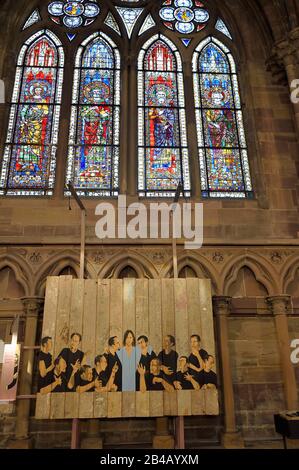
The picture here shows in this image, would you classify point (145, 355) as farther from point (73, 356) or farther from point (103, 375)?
point (73, 356)

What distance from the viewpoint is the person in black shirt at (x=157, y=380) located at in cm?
529

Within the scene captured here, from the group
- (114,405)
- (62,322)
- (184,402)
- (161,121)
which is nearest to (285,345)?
(184,402)

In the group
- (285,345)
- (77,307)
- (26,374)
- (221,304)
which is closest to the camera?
(77,307)

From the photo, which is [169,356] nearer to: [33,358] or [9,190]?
[33,358]

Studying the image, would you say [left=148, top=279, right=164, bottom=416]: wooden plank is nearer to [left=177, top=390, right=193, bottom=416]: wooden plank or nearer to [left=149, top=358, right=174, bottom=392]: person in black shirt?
[left=149, top=358, right=174, bottom=392]: person in black shirt

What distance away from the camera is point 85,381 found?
526cm

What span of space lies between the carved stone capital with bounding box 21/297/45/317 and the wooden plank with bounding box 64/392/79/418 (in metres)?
1.44

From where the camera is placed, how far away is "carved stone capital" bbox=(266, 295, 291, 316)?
639 cm

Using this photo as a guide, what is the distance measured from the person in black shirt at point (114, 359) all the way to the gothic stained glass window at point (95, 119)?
281cm

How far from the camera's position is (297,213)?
23.8ft

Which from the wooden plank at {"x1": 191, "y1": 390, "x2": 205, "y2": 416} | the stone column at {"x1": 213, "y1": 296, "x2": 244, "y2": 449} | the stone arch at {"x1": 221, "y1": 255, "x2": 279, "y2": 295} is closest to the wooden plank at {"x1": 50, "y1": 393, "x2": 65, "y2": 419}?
the wooden plank at {"x1": 191, "y1": 390, "x2": 205, "y2": 416}

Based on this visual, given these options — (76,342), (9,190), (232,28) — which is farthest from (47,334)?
(232,28)

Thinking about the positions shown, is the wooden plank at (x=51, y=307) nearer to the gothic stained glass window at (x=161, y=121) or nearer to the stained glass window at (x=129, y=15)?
the gothic stained glass window at (x=161, y=121)

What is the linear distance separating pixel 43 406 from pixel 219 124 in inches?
228
